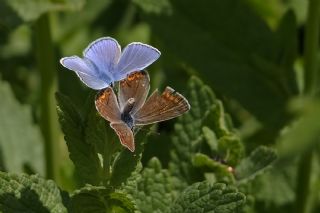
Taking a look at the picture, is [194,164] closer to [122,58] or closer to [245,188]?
[245,188]

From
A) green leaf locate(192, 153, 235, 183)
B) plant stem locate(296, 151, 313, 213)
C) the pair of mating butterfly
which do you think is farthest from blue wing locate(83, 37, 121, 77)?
plant stem locate(296, 151, 313, 213)

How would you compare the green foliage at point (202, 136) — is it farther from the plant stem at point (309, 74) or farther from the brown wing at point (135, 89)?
the brown wing at point (135, 89)

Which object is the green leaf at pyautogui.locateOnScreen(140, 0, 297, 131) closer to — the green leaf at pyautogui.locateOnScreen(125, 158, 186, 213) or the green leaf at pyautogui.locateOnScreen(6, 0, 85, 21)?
the green leaf at pyautogui.locateOnScreen(6, 0, 85, 21)

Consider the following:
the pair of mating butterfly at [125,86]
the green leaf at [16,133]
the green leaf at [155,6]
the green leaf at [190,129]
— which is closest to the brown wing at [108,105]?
the pair of mating butterfly at [125,86]

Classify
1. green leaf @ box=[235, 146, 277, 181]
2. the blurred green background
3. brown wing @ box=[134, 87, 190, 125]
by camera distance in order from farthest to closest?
1. the blurred green background
2. green leaf @ box=[235, 146, 277, 181]
3. brown wing @ box=[134, 87, 190, 125]

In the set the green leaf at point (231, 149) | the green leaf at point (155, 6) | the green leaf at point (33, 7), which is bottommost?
the green leaf at point (231, 149)
